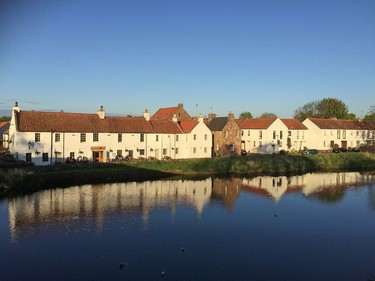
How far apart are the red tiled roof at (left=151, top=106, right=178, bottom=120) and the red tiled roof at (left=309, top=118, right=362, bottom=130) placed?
1039 inches

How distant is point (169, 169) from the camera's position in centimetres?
4462

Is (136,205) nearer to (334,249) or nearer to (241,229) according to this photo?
(241,229)

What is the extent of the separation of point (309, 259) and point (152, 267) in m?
7.77

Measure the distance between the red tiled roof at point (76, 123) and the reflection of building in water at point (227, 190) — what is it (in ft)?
43.0

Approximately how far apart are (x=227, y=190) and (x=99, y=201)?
12898 mm

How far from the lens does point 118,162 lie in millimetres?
43156

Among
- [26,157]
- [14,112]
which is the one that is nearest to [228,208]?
[26,157]

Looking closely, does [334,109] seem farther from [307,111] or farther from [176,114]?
[176,114]

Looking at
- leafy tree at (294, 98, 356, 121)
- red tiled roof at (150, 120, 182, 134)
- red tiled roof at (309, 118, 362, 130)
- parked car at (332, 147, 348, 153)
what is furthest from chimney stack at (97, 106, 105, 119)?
leafy tree at (294, 98, 356, 121)

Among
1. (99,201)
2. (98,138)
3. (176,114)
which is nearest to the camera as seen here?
(99,201)

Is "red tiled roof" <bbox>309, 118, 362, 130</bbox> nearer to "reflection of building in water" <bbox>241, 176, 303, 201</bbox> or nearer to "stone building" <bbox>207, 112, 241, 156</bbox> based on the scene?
"stone building" <bbox>207, 112, 241, 156</bbox>

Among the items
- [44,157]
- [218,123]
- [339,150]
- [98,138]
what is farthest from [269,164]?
[44,157]

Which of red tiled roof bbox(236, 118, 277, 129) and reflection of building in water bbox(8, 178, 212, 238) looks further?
red tiled roof bbox(236, 118, 277, 129)

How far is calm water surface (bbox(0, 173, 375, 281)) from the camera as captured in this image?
17.1 m
